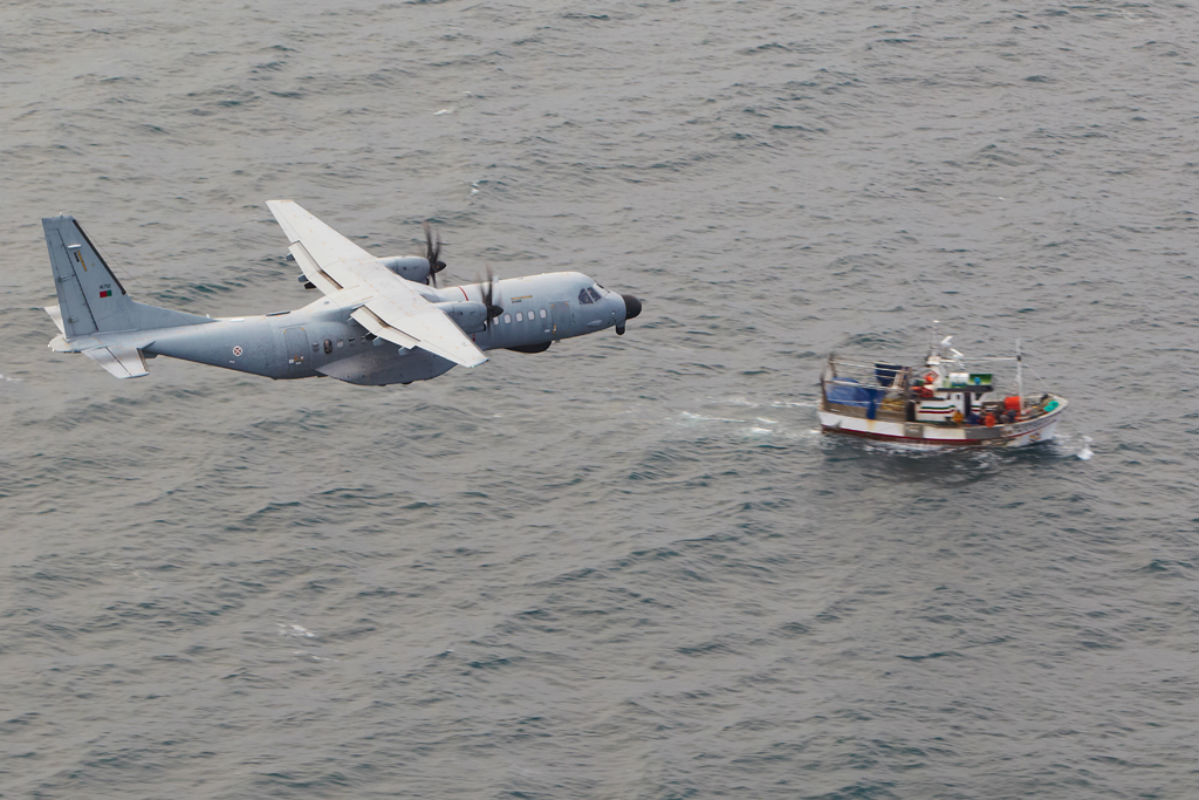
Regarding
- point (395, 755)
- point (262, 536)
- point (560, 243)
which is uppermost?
point (560, 243)

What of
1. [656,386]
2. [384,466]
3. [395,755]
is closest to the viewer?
[395,755]

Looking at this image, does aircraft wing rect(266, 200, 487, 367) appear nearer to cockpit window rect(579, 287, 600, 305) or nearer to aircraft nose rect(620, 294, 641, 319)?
cockpit window rect(579, 287, 600, 305)

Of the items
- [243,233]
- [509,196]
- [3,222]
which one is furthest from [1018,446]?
[3,222]

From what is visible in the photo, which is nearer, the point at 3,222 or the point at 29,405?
the point at 29,405

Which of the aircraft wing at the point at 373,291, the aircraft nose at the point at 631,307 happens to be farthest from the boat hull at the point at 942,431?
the aircraft wing at the point at 373,291

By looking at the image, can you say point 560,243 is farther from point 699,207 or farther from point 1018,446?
point 1018,446

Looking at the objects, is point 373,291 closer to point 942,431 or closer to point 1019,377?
point 942,431

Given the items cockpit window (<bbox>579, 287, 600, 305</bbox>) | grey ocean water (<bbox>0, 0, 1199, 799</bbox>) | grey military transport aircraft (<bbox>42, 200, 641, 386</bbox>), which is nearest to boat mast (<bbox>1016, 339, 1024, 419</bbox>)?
grey ocean water (<bbox>0, 0, 1199, 799</bbox>)
